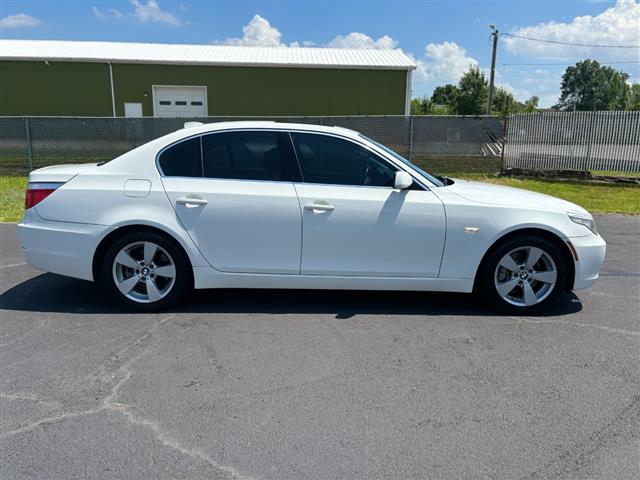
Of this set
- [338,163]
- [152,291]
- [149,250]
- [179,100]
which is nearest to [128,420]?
[152,291]

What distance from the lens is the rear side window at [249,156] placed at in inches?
170

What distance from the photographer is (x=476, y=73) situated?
2186 inches

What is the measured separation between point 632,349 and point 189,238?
143 inches

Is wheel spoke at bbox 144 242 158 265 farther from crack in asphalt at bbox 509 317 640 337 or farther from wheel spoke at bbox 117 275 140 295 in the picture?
crack in asphalt at bbox 509 317 640 337

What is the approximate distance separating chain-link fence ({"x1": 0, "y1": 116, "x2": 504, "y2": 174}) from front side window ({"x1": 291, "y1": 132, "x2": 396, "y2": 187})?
33.3 ft

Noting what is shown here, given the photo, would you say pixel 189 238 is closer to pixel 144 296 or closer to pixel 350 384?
pixel 144 296

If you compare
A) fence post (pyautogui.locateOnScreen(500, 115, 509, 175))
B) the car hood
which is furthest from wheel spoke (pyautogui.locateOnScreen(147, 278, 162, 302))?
fence post (pyautogui.locateOnScreen(500, 115, 509, 175))

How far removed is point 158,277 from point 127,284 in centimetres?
27

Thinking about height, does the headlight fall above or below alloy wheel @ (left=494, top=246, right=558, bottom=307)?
above

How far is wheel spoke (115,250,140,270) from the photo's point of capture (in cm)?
428

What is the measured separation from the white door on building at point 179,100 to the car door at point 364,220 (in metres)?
22.1

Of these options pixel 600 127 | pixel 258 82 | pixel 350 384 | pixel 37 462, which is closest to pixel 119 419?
pixel 37 462

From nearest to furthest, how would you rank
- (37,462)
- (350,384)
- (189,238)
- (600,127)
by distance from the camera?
(37,462) < (350,384) < (189,238) < (600,127)

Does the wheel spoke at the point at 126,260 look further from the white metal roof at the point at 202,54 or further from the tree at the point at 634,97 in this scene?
the tree at the point at 634,97
